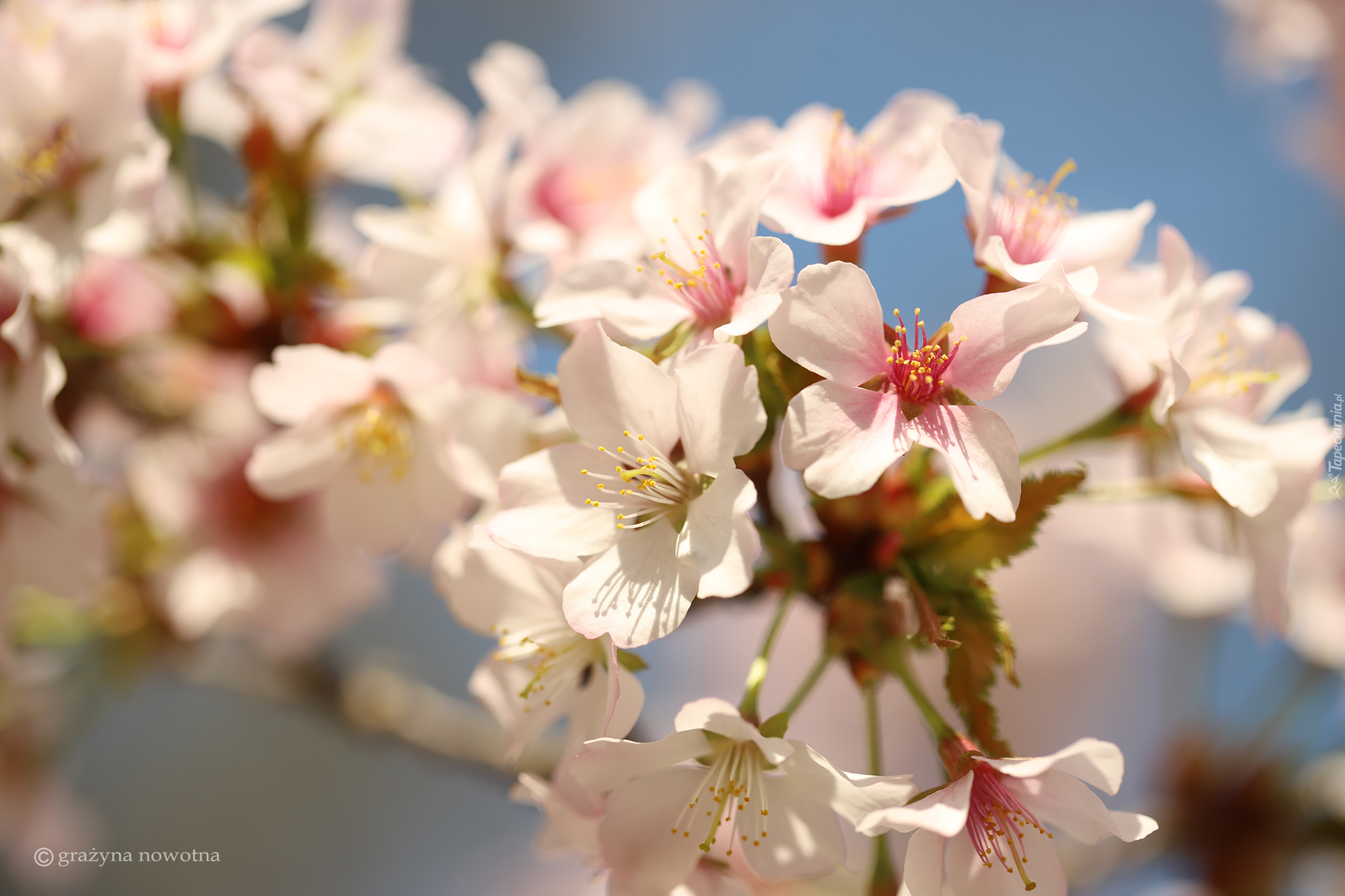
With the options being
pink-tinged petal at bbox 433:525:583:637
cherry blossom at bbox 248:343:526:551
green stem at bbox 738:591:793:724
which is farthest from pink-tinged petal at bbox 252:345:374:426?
green stem at bbox 738:591:793:724

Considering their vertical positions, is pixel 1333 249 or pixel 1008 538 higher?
pixel 1333 249

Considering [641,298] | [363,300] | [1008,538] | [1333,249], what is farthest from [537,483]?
[1333,249]

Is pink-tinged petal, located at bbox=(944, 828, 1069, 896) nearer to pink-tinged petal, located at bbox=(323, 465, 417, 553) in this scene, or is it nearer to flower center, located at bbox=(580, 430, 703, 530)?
flower center, located at bbox=(580, 430, 703, 530)

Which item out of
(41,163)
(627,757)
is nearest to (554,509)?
(627,757)

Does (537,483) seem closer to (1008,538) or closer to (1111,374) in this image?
(1008,538)

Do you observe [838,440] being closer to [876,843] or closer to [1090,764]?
[1090,764]
